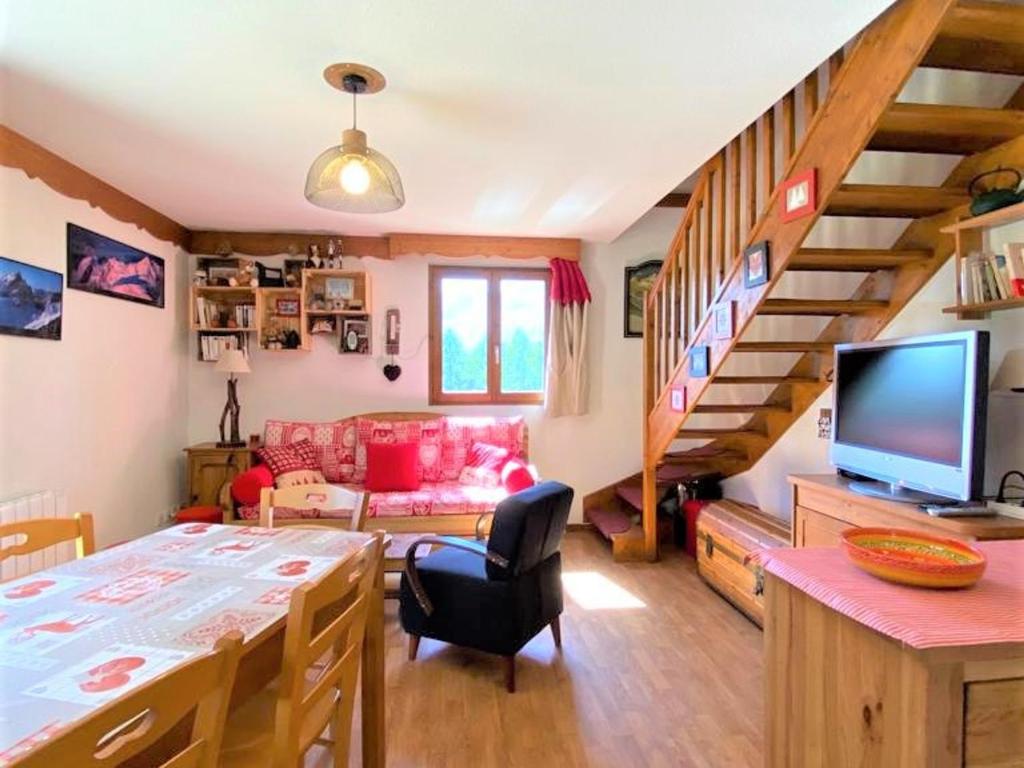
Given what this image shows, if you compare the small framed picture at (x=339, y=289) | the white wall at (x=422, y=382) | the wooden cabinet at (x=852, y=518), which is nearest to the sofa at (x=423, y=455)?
the white wall at (x=422, y=382)

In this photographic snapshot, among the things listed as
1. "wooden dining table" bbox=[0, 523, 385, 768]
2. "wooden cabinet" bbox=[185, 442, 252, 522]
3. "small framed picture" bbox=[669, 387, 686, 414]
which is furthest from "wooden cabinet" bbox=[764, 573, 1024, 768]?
"wooden cabinet" bbox=[185, 442, 252, 522]

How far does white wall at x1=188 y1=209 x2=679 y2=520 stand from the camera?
4.45 m

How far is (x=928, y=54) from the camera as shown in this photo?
1773 mm

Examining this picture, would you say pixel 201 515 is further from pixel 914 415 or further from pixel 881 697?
pixel 914 415

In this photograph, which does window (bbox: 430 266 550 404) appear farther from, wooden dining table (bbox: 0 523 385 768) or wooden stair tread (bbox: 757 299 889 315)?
wooden dining table (bbox: 0 523 385 768)

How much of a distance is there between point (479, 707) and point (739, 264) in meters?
2.35

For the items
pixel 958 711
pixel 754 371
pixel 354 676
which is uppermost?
pixel 754 371

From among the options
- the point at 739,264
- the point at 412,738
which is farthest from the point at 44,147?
the point at 739,264

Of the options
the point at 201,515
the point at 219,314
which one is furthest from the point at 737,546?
the point at 219,314

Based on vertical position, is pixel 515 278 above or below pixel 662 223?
below

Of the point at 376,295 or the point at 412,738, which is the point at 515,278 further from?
the point at 412,738

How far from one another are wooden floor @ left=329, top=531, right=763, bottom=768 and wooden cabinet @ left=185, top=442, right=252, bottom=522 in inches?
67.5

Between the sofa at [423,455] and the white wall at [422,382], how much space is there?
266 mm

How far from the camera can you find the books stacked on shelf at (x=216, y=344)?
4285mm
